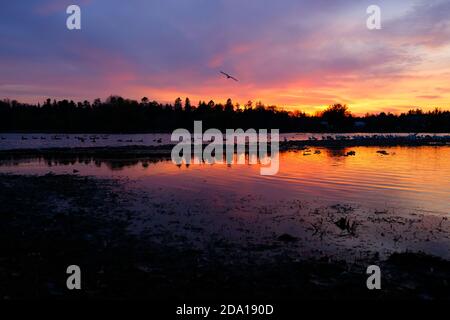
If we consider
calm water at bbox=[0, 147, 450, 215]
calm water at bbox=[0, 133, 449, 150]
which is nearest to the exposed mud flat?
calm water at bbox=[0, 147, 450, 215]

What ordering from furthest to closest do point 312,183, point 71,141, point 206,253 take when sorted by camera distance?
point 71,141
point 312,183
point 206,253

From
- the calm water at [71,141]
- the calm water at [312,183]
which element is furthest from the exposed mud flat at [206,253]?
the calm water at [71,141]

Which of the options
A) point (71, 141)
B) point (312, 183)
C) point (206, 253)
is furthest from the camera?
point (71, 141)

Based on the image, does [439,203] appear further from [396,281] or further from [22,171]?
[22,171]

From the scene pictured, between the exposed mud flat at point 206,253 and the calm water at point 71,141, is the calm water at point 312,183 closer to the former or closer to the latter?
the exposed mud flat at point 206,253

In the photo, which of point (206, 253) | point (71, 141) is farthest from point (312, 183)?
point (71, 141)

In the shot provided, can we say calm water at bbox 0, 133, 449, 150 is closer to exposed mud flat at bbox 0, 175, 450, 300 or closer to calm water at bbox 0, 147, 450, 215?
calm water at bbox 0, 147, 450, 215

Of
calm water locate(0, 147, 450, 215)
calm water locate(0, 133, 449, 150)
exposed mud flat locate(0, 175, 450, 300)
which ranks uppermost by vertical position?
calm water locate(0, 133, 449, 150)

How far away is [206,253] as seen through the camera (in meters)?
11.1

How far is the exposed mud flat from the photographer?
8.49 m

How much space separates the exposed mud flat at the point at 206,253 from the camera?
27.9 ft

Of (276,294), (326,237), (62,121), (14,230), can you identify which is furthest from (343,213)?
(62,121)

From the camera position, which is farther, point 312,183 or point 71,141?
point 71,141

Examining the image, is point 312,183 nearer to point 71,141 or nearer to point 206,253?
point 206,253
